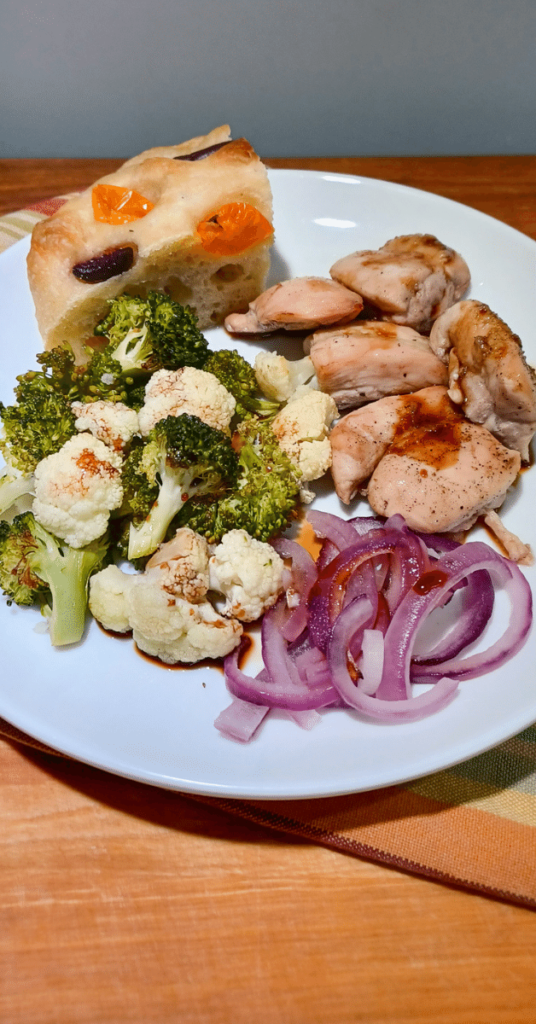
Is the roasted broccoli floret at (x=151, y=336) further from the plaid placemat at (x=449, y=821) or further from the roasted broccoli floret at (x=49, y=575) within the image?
the plaid placemat at (x=449, y=821)

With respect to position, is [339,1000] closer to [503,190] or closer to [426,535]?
[426,535]

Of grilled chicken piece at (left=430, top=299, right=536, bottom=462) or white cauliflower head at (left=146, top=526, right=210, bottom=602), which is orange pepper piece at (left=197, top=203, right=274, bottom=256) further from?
white cauliflower head at (left=146, top=526, right=210, bottom=602)

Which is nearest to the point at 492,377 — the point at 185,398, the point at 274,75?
the point at 185,398

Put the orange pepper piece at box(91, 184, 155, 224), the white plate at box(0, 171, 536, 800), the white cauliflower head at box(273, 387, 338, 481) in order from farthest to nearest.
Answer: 1. the orange pepper piece at box(91, 184, 155, 224)
2. the white cauliflower head at box(273, 387, 338, 481)
3. the white plate at box(0, 171, 536, 800)

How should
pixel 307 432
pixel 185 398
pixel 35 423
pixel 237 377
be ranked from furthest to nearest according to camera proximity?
pixel 237 377, pixel 307 432, pixel 185 398, pixel 35 423

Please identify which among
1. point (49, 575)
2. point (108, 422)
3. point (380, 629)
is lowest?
point (380, 629)

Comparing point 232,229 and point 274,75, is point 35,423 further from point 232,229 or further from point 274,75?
point 274,75

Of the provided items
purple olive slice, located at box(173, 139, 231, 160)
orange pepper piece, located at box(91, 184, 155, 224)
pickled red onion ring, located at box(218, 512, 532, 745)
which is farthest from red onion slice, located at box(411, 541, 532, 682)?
purple olive slice, located at box(173, 139, 231, 160)

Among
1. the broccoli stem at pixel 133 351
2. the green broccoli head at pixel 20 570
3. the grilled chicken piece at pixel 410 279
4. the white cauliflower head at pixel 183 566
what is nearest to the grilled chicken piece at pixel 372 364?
the grilled chicken piece at pixel 410 279
